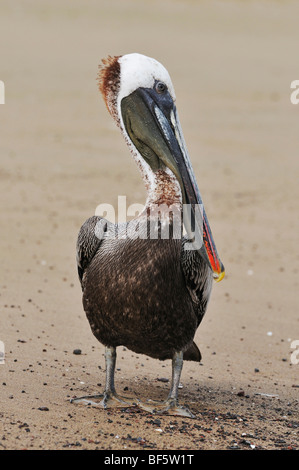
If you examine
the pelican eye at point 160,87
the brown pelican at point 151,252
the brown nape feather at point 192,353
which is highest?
the pelican eye at point 160,87

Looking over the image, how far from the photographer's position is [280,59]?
80.3ft

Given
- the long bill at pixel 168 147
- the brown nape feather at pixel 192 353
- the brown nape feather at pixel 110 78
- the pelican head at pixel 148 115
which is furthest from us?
the brown nape feather at pixel 192 353

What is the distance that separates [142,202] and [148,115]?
272 inches

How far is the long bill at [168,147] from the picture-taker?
4.14 m

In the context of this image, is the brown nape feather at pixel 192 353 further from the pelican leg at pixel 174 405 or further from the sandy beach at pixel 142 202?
the pelican leg at pixel 174 405

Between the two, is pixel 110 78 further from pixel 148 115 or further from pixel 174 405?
pixel 174 405

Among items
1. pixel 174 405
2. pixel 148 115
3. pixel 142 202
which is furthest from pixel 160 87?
pixel 142 202

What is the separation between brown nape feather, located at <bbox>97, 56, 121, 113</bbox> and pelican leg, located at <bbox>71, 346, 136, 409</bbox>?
1488 mm

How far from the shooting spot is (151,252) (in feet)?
13.7

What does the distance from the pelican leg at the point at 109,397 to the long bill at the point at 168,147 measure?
0.87 meters

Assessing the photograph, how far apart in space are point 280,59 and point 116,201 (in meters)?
14.9

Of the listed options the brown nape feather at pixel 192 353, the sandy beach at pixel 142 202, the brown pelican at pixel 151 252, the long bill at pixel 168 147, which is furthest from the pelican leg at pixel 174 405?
the long bill at pixel 168 147
